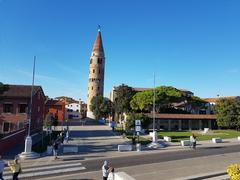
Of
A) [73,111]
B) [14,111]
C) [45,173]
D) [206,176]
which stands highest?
[73,111]

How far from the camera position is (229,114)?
173ft

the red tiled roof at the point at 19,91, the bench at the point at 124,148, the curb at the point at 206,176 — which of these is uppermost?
the red tiled roof at the point at 19,91

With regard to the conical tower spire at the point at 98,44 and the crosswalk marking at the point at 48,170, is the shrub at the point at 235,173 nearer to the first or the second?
the crosswalk marking at the point at 48,170

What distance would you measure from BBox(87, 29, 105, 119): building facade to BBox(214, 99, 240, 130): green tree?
44131 millimetres

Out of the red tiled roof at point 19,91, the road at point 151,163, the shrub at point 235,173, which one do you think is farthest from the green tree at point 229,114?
the shrub at point 235,173

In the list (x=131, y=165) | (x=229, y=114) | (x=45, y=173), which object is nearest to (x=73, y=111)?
(x=229, y=114)

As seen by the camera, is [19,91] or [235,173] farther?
[19,91]

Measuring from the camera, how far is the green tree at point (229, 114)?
52.3 metres

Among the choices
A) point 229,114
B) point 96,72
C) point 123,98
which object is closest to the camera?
point 229,114

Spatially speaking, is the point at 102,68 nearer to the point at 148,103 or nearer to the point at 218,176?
the point at 148,103

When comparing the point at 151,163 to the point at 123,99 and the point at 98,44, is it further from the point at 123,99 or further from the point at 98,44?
the point at 98,44

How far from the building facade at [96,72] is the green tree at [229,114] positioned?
145 feet

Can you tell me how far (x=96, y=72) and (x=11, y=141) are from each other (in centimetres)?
6350

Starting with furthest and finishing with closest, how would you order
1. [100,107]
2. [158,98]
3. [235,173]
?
[100,107], [158,98], [235,173]
